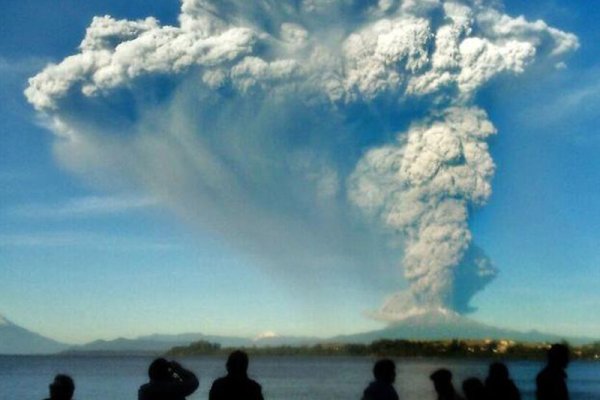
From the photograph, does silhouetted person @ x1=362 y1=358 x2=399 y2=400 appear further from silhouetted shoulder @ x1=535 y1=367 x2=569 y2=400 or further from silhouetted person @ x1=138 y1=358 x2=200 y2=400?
silhouetted person @ x1=138 y1=358 x2=200 y2=400

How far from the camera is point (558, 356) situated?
27.4 feet

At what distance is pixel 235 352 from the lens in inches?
308

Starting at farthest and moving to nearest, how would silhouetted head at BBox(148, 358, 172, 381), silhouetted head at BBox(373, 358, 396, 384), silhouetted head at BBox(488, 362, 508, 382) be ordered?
silhouetted head at BBox(373, 358, 396, 384)
silhouetted head at BBox(488, 362, 508, 382)
silhouetted head at BBox(148, 358, 172, 381)

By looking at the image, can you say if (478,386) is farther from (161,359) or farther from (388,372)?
(161,359)

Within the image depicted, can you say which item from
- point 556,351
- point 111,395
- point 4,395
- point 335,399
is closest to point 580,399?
point 335,399

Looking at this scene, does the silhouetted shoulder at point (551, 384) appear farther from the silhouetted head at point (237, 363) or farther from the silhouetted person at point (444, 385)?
the silhouetted head at point (237, 363)

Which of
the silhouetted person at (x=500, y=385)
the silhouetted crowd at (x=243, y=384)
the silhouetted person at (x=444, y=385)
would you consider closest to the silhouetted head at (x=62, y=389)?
the silhouetted crowd at (x=243, y=384)

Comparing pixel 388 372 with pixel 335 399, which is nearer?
pixel 388 372

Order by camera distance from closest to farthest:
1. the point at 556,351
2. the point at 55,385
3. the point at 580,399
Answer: the point at 55,385 → the point at 556,351 → the point at 580,399

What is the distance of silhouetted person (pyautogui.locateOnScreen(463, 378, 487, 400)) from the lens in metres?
7.68

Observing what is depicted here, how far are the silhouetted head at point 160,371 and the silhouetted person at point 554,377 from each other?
3.50 m

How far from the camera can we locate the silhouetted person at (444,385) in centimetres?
775

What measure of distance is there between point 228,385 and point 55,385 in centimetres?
149

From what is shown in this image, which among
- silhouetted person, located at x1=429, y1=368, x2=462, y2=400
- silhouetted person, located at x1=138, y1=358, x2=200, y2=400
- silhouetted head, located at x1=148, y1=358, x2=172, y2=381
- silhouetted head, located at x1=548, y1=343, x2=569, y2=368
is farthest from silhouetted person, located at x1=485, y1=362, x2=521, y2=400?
silhouetted head, located at x1=148, y1=358, x2=172, y2=381
